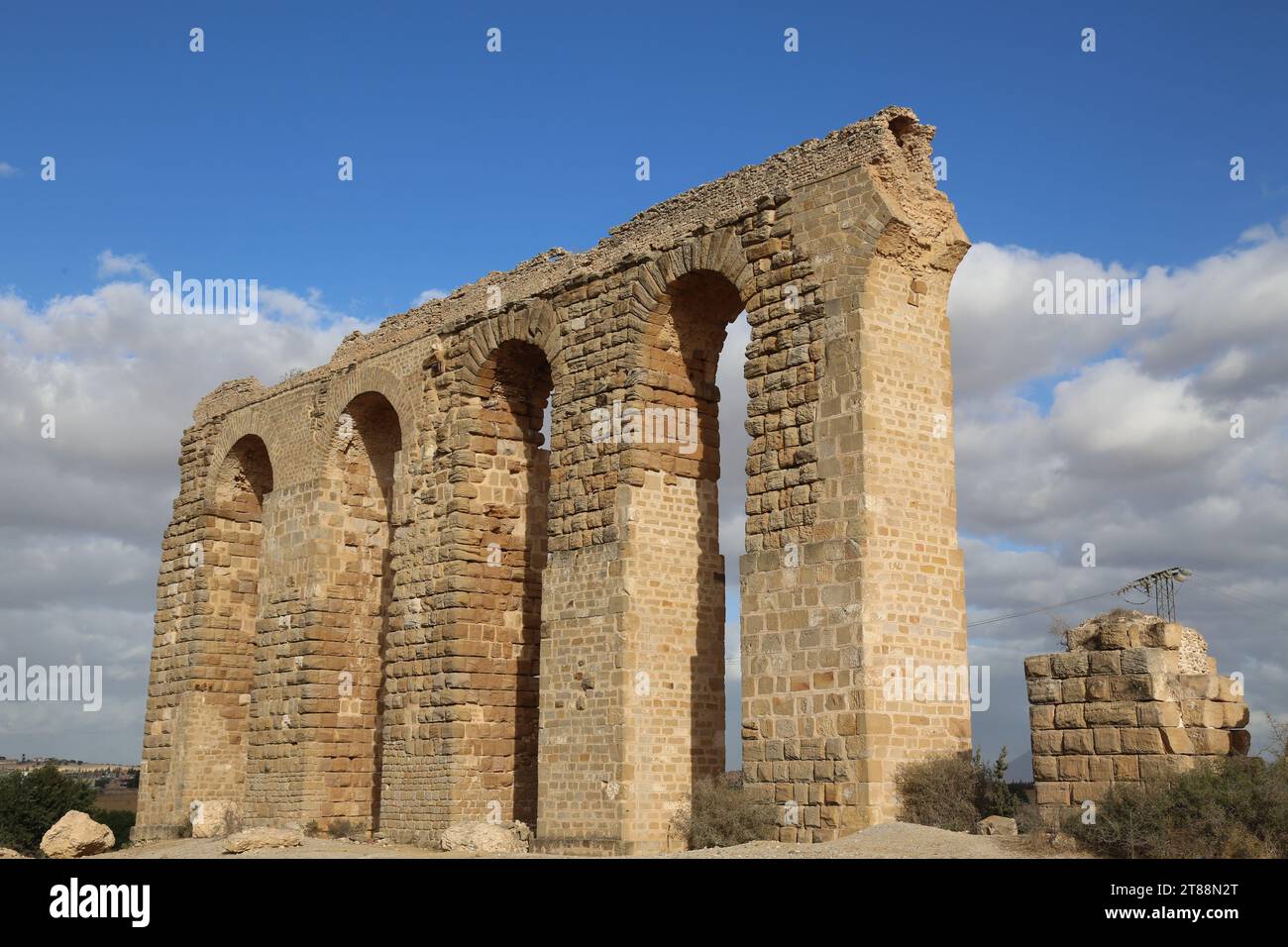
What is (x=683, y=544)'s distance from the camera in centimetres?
→ 1495

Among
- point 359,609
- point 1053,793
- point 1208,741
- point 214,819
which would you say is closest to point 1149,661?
point 1208,741

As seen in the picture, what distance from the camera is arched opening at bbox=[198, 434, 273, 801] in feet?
71.7

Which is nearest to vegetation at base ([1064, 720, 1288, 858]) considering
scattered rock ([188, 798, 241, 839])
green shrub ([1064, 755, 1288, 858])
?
green shrub ([1064, 755, 1288, 858])

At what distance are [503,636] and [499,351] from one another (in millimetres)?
3703

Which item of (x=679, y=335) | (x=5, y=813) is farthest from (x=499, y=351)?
(x=5, y=813)

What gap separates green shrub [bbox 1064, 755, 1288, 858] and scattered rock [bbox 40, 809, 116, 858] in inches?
449

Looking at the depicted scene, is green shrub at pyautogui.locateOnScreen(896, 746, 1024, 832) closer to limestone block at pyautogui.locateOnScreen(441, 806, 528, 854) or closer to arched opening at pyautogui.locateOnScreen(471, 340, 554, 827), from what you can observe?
limestone block at pyautogui.locateOnScreen(441, 806, 528, 854)

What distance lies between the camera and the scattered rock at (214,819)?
65.0 feet

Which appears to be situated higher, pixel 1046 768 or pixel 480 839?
pixel 1046 768

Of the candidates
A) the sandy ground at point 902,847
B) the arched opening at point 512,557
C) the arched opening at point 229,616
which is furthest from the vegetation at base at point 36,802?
the sandy ground at point 902,847

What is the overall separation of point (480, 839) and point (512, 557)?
386cm

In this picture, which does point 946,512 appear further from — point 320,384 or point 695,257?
point 320,384

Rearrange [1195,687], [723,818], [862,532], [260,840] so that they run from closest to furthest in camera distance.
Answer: [1195,687]
[862,532]
[723,818]
[260,840]

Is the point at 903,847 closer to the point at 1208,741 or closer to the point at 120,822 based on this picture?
the point at 1208,741
